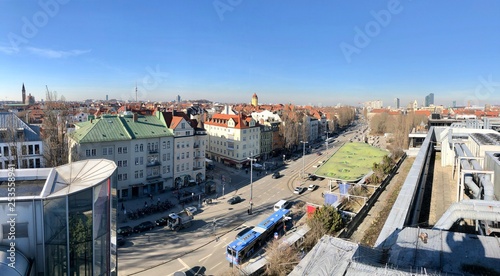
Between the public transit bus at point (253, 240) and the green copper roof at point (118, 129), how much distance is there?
17262 millimetres

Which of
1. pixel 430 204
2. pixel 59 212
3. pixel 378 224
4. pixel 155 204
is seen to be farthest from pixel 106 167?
pixel 155 204

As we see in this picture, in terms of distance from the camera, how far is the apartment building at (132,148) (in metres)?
28.5

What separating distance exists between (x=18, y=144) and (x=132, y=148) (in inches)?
378

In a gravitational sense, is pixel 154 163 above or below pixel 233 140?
below

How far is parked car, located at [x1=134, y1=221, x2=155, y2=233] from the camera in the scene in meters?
23.1

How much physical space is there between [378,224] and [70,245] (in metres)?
16.7

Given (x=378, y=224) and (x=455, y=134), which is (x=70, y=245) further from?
(x=455, y=134)

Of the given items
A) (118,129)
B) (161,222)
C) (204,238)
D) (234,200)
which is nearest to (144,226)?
(161,222)

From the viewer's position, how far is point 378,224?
18016 mm

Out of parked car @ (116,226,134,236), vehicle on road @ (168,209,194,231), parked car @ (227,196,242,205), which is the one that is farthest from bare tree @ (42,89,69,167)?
parked car @ (227,196,242,205)

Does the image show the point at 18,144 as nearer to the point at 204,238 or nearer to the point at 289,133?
the point at 204,238

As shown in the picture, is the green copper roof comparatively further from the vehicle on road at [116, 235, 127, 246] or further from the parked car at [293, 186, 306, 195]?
the parked car at [293, 186, 306, 195]

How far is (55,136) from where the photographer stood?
25.5m

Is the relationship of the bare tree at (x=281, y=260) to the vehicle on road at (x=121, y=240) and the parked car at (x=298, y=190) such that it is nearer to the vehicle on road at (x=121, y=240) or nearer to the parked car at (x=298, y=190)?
the vehicle on road at (x=121, y=240)
